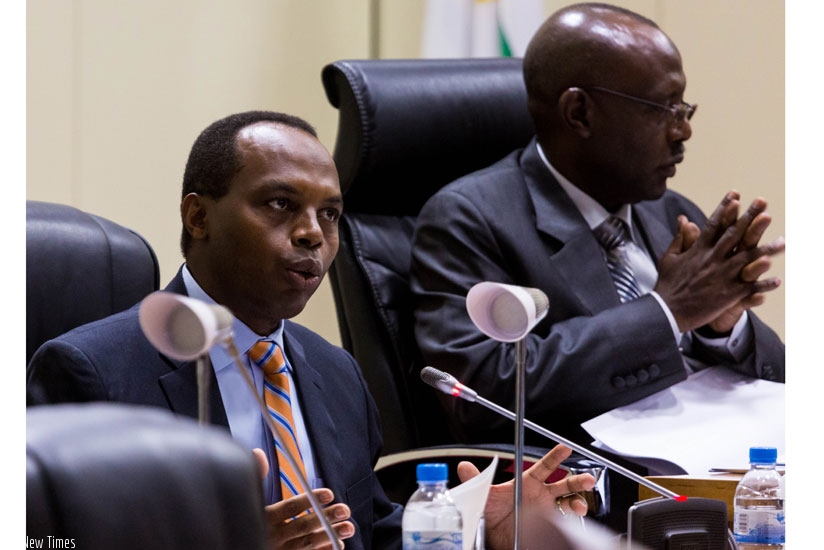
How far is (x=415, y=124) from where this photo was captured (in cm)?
234

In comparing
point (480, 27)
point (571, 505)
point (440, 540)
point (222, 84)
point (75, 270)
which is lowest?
point (571, 505)

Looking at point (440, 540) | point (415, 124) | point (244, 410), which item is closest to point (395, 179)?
point (415, 124)

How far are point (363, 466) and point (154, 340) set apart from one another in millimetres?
758

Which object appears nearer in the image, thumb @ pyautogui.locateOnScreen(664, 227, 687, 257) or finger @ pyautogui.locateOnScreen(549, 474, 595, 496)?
finger @ pyautogui.locateOnScreen(549, 474, 595, 496)

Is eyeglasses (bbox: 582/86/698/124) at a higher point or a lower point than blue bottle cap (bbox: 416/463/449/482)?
higher

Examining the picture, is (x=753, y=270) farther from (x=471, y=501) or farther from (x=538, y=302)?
(x=471, y=501)

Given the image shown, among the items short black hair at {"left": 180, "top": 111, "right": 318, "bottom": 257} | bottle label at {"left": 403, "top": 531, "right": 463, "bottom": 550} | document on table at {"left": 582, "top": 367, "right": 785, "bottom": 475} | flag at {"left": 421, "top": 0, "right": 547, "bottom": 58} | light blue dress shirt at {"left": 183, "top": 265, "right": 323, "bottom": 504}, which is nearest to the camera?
bottle label at {"left": 403, "top": 531, "right": 463, "bottom": 550}

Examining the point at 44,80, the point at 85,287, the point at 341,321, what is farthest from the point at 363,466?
the point at 44,80

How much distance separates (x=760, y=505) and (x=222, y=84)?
2032 millimetres

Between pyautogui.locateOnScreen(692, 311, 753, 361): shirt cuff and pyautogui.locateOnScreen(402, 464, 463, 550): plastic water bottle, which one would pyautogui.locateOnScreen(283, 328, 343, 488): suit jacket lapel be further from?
pyautogui.locateOnScreen(692, 311, 753, 361): shirt cuff

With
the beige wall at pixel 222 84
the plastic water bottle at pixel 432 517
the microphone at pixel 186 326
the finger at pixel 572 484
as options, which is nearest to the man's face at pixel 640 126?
the beige wall at pixel 222 84

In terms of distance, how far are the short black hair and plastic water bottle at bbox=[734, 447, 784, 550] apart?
32.2 inches

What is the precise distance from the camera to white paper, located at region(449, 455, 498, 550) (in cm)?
123

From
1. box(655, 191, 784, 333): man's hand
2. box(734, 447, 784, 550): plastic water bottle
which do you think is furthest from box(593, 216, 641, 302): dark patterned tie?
box(734, 447, 784, 550): plastic water bottle
